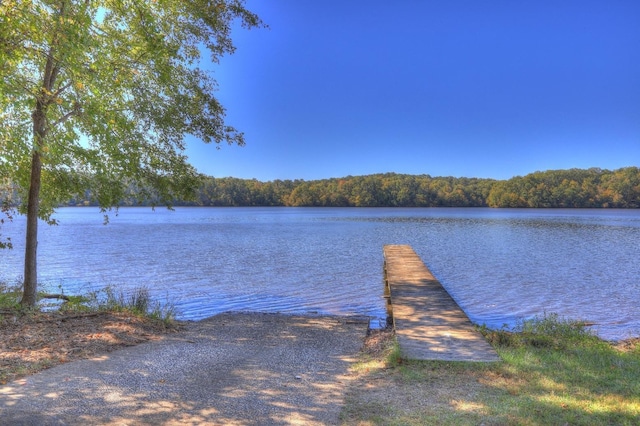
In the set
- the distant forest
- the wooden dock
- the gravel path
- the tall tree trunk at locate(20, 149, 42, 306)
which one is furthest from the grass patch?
the distant forest

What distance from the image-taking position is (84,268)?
19.9m

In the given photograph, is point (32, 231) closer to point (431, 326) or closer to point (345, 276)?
point (431, 326)

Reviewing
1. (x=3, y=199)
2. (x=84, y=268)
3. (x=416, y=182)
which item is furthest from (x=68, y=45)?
(x=416, y=182)

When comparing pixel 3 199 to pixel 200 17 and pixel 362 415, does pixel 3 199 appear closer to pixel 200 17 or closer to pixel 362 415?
pixel 200 17

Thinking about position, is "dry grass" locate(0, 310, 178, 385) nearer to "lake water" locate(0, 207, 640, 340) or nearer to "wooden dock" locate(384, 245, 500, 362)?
"lake water" locate(0, 207, 640, 340)

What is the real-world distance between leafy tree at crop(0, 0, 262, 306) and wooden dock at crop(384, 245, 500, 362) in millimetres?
5310

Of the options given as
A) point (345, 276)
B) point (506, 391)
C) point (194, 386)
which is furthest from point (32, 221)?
point (345, 276)

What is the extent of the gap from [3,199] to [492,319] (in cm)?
1218

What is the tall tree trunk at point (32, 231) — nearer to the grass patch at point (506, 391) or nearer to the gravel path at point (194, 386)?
the gravel path at point (194, 386)

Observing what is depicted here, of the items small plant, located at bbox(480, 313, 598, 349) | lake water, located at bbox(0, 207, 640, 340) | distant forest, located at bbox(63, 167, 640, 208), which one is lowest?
lake water, located at bbox(0, 207, 640, 340)

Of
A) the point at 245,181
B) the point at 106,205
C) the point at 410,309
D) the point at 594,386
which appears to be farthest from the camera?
the point at 245,181

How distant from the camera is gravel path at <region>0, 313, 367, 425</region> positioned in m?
4.18

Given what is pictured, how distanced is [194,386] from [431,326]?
4037 millimetres

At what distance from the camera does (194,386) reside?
Result: 508 centimetres
